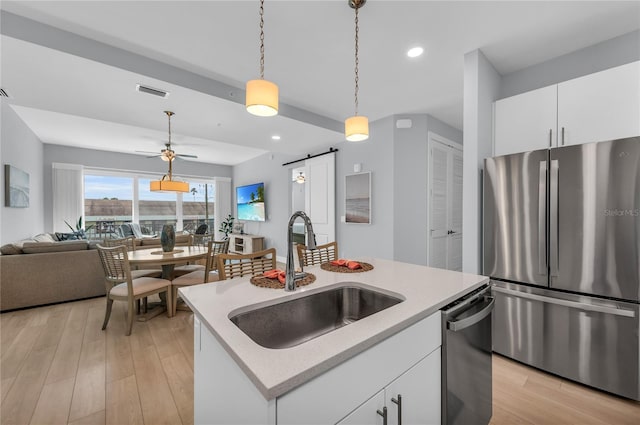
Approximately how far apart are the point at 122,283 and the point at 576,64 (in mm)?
→ 4837

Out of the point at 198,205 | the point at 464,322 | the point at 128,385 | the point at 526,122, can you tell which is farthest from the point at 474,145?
the point at 198,205

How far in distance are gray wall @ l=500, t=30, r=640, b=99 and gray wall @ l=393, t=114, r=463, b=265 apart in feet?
3.90

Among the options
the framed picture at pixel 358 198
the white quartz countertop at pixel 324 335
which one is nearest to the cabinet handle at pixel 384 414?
the white quartz countertop at pixel 324 335

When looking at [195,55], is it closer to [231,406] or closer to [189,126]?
[189,126]

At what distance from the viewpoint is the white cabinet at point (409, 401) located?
0.82 m

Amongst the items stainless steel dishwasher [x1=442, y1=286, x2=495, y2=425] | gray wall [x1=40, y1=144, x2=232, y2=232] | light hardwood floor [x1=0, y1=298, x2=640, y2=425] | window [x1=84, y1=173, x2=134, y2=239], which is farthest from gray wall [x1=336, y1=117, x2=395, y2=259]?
window [x1=84, y1=173, x2=134, y2=239]

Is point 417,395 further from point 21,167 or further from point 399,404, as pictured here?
point 21,167

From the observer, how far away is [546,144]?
2.23 metres

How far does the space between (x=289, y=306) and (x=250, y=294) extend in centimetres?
18

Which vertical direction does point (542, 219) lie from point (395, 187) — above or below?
below

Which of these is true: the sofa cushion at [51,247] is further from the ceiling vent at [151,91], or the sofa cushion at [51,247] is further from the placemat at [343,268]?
the placemat at [343,268]

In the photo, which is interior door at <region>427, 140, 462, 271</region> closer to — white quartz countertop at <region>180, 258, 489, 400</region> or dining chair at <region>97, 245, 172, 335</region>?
white quartz countertop at <region>180, 258, 489, 400</region>

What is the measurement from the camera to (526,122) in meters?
2.32

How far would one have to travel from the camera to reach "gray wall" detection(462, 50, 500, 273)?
232cm
